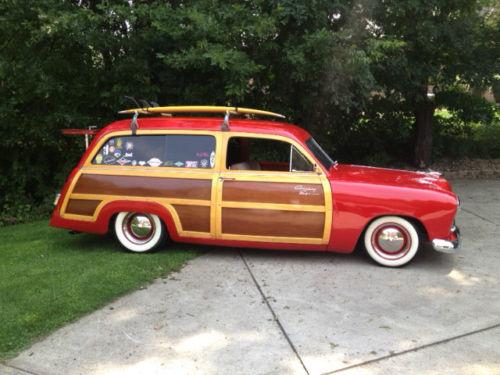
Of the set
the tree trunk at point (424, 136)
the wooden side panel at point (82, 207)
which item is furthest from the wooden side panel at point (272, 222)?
the tree trunk at point (424, 136)

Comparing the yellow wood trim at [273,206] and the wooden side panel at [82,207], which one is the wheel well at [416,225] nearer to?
the yellow wood trim at [273,206]

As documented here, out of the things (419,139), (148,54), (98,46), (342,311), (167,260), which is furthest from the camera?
(419,139)

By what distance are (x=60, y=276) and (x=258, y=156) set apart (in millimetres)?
3177

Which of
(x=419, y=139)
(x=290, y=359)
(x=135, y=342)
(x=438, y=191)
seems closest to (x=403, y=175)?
(x=438, y=191)

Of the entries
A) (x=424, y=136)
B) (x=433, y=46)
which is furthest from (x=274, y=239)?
(x=424, y=136)

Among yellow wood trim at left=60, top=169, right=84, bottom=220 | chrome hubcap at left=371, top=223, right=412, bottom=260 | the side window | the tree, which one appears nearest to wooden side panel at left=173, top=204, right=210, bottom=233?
the side window

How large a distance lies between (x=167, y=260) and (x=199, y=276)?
0.55 metres

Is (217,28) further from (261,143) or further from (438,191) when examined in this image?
(438,191)

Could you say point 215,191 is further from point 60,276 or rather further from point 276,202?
point 60,276

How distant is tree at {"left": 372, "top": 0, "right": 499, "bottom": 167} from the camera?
7.95 m

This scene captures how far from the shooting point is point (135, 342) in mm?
3762

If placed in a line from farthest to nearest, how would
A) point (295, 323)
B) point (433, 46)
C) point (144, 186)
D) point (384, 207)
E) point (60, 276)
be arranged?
point (433, 46), point (144, 186), point (384, 207), point (60, 276), point (295, 323)

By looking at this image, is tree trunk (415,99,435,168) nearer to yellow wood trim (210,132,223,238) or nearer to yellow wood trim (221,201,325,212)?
yellow wood trim (221,201,325,212)

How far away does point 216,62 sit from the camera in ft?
20.4
